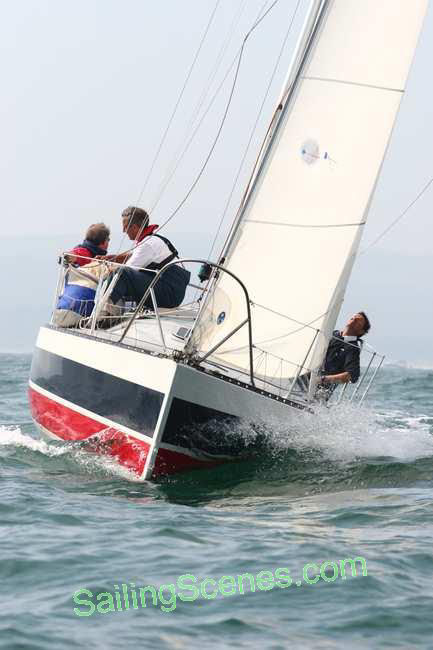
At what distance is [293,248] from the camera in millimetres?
9102

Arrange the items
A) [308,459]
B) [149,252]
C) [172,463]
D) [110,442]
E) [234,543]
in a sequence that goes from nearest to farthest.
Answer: [234,543] → [172,463] → [110,442] → [308,459] → [149,252]

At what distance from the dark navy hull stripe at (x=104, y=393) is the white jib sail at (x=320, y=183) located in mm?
1049

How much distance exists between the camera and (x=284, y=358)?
9094 mm

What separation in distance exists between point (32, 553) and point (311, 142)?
473cm

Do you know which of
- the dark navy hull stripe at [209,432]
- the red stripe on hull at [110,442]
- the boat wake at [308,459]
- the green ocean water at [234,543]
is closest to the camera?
the green ocean water at [234,543]

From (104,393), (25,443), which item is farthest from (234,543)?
(25,443)

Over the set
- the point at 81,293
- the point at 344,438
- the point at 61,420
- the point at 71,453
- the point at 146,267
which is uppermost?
the point at 146,267

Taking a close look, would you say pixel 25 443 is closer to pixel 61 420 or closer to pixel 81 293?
pixel 61 420

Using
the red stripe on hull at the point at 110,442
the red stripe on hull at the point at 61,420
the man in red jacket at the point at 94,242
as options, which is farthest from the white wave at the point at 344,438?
the man in red jacket at the point at 94,242

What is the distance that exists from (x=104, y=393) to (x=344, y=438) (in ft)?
6.91

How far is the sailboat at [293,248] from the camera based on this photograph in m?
8.58

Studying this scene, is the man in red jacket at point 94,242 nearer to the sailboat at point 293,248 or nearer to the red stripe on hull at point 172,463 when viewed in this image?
the sailboat at point 293,248

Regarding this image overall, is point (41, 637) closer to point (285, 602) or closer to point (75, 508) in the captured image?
point (285, 602)

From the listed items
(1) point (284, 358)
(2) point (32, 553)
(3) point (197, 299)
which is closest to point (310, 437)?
(1) point (284, 358)
